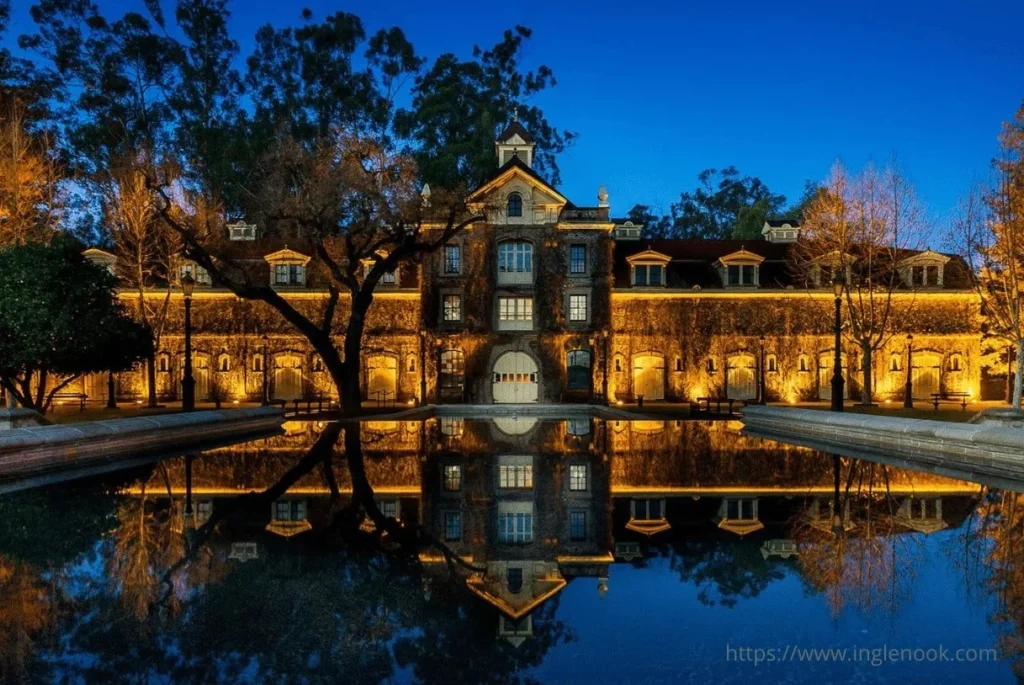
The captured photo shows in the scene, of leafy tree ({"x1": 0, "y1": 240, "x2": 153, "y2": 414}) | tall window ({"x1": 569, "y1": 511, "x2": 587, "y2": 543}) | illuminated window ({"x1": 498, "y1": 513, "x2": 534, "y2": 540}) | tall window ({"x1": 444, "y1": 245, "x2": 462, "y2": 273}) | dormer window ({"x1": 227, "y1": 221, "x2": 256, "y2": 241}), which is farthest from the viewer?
dormer window ({"x1": 227, "y1": 221, "x2": 256, "y2": 241})

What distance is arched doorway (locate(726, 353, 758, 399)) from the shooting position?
3734 cm

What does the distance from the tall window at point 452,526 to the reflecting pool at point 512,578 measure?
0.05 metres

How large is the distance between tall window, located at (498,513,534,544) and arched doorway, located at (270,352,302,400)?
2934 cm

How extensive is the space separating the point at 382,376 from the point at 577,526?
28.9 metres

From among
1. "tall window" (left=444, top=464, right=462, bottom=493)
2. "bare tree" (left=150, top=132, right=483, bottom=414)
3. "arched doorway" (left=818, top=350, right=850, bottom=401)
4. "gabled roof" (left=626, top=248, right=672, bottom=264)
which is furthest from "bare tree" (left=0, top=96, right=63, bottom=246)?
"arched doorway" (left=818, top=350, right=850, bottom=401)

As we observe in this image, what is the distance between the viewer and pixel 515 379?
119ft

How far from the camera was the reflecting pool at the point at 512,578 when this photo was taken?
17.1ft

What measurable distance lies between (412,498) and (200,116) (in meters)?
47.5

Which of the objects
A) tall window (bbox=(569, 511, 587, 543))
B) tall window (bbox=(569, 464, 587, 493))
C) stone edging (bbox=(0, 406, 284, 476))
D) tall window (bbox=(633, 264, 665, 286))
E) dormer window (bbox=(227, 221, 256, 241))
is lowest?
tall window (bbox=(569, 464, 587, 493))

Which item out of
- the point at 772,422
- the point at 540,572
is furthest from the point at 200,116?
the point at 540,572

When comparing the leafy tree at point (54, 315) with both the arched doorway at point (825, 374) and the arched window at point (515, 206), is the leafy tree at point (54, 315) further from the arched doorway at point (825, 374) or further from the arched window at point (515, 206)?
the arched doorway at point (825, 374)

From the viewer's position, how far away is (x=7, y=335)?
63.4 ft

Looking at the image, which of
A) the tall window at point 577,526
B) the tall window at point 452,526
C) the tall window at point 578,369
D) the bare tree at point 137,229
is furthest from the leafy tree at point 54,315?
the tall window at point 578,369

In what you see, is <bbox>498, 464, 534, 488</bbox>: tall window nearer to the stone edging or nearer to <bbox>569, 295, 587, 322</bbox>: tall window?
the stone edging
